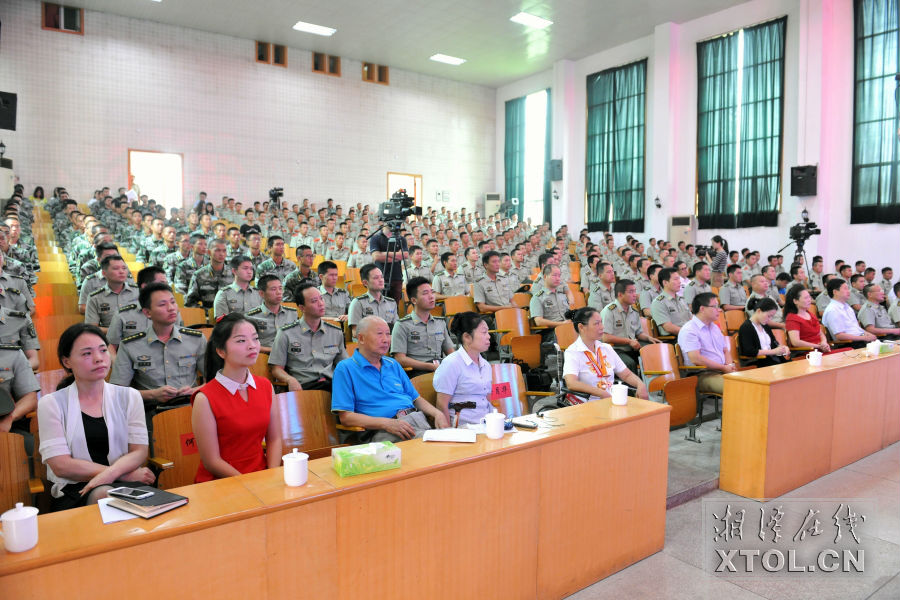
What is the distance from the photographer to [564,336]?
434 centimetres

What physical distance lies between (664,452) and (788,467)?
43.4 inches

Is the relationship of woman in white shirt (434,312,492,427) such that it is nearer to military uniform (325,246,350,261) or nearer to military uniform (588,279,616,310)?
military uniform (588,279,616,310)

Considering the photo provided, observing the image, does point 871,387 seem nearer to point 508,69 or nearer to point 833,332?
point 833,332

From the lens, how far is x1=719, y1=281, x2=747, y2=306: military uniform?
273 inches

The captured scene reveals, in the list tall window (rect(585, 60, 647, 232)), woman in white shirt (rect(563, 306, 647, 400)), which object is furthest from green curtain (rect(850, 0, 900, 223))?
woman in white shirt (rect(563, 306, 647, 400))

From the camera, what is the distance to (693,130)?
12.8 m

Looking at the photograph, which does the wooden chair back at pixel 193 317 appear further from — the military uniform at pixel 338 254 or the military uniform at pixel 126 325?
the military uniform at pixel 338 254

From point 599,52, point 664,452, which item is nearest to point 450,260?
point 664,452

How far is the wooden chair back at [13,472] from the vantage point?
1834 millimetres

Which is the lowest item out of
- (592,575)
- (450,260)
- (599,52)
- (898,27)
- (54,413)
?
(592,575)

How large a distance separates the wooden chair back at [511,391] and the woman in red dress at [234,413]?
1.20m

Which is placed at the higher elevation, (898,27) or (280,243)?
(898,27)

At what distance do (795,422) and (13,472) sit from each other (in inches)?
134

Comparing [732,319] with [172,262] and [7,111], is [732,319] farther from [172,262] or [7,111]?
[7,111]
